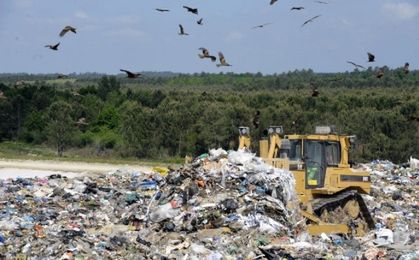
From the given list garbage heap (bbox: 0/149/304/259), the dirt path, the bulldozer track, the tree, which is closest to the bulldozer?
the bulldozer track

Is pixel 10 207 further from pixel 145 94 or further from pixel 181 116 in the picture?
pixel 145 94

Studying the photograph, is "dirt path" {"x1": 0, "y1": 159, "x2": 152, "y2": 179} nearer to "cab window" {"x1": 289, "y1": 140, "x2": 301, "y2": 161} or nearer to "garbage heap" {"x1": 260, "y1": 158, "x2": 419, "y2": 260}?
"garbage heap" {"x1": 260, "y1": 158, "x2": 419, "y2": 260}

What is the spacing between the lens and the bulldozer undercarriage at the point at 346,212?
37.6 ft

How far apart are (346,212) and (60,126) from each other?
2694 cm

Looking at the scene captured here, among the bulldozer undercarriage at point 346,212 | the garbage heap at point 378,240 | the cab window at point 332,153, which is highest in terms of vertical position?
the cab window at point 332,153

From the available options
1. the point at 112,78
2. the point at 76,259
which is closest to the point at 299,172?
the point at 76,259

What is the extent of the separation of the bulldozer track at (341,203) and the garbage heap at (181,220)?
608 mm

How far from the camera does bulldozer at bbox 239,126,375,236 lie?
11.5m

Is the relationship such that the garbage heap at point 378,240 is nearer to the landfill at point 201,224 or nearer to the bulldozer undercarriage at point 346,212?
the landfill at point 201,224

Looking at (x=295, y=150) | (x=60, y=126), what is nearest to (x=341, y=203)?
(x=295, y=150)

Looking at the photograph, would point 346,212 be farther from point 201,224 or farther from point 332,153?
point 201,224

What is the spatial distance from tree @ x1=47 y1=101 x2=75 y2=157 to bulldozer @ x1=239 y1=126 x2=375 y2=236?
25809mm

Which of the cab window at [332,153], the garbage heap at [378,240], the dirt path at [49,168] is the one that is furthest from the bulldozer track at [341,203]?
the dirt path at [49,168]

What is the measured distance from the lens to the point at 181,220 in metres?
10.5
